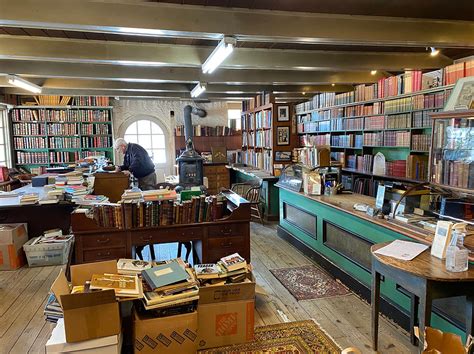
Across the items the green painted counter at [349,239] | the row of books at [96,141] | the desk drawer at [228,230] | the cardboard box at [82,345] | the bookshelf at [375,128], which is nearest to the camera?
the cardboard box at [82,345]

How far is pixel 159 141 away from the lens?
10531 millimetres

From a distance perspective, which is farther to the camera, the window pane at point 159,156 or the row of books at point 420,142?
the window pane at point 159,156

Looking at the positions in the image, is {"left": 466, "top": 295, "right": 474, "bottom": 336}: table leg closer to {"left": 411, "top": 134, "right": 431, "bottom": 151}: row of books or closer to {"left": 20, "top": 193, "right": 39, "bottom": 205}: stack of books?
{"left": 411, "top": 134, "right": 431, "bottom": 151}: row of books

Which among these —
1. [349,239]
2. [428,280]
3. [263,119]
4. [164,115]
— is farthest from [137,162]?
[428,280]

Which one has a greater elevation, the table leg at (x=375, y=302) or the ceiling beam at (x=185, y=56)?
the ceiling beam at (x=185, y=56)

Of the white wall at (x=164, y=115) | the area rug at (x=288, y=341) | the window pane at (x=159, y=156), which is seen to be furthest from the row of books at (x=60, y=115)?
the area rug at (x=288, y=341)

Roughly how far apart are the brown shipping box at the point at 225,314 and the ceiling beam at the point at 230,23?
8.38ft

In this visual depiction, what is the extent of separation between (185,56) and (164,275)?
345 centimetres

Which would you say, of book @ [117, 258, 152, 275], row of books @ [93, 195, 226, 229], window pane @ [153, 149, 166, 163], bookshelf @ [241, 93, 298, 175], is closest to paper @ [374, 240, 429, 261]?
row of books @ [93, 195, 226, 229]

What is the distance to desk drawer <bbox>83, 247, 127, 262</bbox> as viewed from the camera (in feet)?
10.9

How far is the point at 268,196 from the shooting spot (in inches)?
267

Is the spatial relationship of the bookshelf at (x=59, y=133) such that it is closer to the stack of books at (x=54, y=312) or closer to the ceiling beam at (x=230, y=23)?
the ceiling beam at (x=230, y=23)

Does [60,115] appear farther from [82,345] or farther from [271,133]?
[82,345]

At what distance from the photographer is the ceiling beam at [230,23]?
331cm
